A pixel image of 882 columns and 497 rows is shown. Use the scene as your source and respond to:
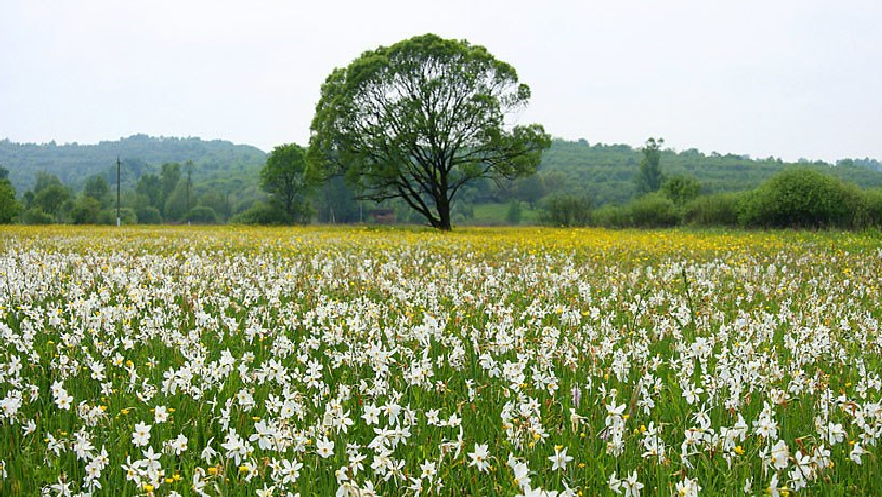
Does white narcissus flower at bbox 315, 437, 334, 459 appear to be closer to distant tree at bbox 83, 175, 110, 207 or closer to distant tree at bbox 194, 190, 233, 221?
distant tree at bbox 194, 190, 233, 221

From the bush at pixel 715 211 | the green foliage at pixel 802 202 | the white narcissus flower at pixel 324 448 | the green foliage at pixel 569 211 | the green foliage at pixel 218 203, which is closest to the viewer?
the white narcissus flower at pixel 324 448

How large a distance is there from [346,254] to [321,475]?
39.6 ft

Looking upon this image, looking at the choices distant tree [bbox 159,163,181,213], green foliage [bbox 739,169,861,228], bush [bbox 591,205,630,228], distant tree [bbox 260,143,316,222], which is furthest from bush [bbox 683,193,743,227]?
distant tree [bbox 159,163,181,213]

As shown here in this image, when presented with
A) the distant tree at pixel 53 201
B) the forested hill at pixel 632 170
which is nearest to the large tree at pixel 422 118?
the forested hill at pixel 632 170

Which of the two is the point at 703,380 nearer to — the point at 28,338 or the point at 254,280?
the point at 28,338

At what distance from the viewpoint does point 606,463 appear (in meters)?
2.91

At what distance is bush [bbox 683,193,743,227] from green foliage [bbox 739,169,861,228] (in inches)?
141

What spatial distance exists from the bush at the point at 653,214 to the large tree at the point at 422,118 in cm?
1753

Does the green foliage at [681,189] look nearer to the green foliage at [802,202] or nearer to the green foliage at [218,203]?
the green foliage at [802,202]

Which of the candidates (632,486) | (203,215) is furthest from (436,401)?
(203,215)

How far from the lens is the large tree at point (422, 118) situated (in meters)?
41.3

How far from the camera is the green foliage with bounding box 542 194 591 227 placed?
59.6 metres

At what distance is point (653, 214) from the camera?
181 ft

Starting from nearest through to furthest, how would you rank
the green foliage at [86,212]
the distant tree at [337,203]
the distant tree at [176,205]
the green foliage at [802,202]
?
1. the green foliage at [802,202]
2. the green foliage at [86,212]
3. the distant tree at [337,203]
4. the distant tree at [176,205]
